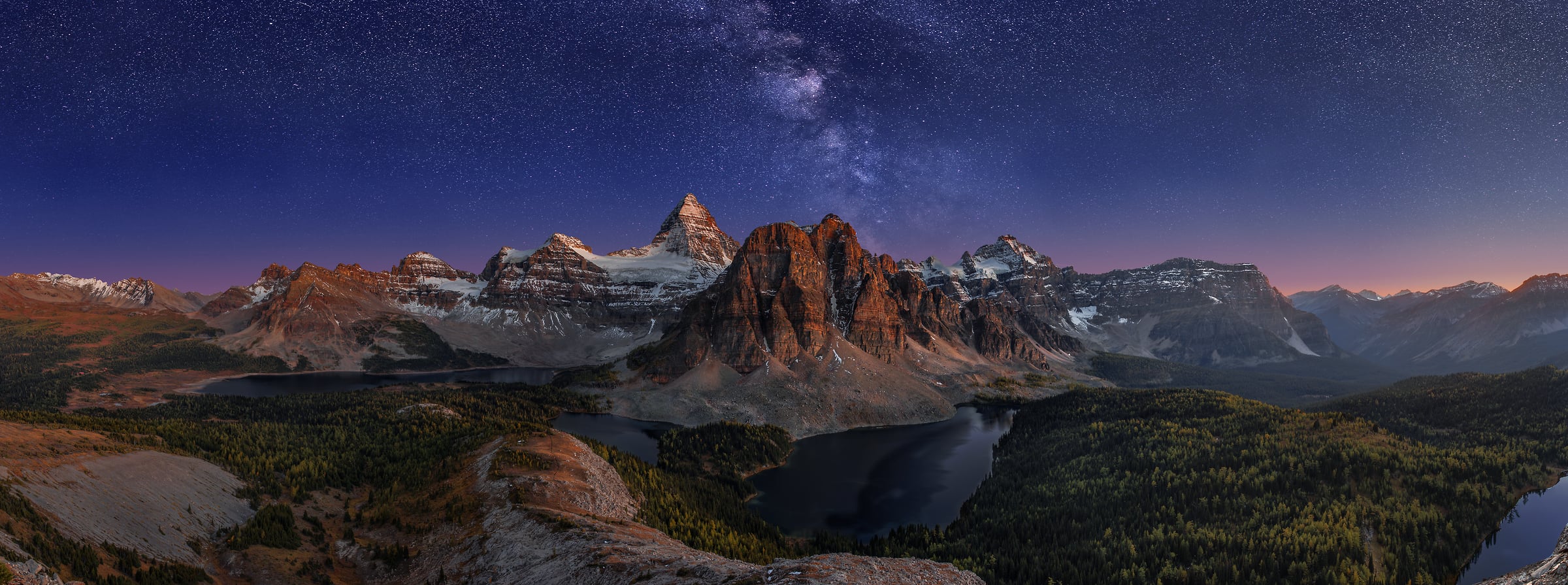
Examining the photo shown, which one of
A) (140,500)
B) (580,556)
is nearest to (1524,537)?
(580,556)

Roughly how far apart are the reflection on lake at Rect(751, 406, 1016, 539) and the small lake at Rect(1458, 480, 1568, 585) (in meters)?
52.5

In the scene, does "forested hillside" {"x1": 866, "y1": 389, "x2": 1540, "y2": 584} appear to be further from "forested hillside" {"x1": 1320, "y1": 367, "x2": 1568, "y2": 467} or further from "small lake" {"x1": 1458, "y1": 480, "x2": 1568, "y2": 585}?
"forested hillside" {"x1": 1320, "y1": 367, "x2": 1568, "y2": 467}

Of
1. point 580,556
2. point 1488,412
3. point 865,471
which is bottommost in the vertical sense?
point 865,471

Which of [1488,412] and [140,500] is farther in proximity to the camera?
[1488,412]

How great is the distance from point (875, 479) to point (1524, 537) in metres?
76.6

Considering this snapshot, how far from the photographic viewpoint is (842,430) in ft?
495

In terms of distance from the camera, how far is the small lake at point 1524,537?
5616 centimetres

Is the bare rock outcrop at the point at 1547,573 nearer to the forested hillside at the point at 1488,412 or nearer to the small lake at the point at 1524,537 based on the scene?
the small lake at the point at 1524,537

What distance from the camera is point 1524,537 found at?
61000mm

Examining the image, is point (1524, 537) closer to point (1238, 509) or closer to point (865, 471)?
point (1238, 509)

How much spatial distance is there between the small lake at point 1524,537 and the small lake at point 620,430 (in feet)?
348

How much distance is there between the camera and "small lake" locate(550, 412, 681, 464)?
4789 inches

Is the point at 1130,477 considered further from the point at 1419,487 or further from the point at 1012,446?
the point at 1012,446

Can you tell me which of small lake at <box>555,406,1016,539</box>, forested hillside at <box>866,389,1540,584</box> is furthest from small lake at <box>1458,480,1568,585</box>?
small lake at <box>555,406,1016,539</box>
